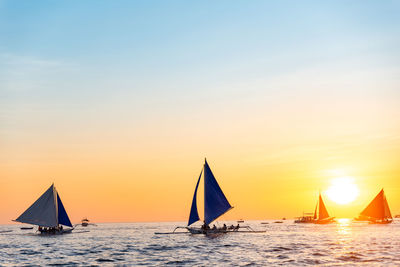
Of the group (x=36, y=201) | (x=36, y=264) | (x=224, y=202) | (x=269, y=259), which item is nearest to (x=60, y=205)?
(x=36, y=201)

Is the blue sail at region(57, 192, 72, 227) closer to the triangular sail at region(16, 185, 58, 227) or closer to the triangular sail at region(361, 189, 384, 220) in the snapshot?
the triangular sail at region(16, 185, 58, 227)

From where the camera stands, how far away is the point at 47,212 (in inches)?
4626

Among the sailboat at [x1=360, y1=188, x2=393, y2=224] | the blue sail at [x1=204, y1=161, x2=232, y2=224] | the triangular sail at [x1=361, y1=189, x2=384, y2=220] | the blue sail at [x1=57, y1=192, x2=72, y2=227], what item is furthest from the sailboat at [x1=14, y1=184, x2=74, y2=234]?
the sailboat at [x1=360, y1=188, x2=393, y2=224]

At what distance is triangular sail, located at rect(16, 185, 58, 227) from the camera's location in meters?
114

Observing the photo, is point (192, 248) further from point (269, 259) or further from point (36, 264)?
point (36, 264)

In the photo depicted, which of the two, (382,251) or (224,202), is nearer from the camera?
(382,251)

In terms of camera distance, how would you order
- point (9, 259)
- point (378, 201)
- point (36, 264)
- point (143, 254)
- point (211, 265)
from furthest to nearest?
point (378, 201) < point (143, 254) < point (9, 259) < point (36, 264) < point (211, 265)

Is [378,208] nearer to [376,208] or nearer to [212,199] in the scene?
[376,208]

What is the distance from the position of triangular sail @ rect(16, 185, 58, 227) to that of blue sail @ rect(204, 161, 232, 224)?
133 ft

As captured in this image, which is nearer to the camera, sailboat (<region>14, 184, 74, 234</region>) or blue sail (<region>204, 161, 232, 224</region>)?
blue sail (<region>204, 161, 232, 224</region>)

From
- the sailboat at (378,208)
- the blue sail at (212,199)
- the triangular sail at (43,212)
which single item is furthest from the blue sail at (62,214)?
the sailboat at (378,208)

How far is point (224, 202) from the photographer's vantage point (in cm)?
10100

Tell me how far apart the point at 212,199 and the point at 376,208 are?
109799 mm

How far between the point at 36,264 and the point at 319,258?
34768 millimetres
